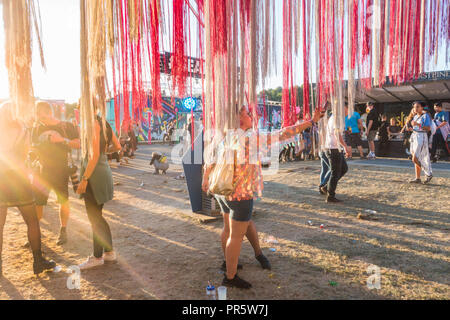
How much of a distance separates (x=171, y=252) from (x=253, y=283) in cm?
120

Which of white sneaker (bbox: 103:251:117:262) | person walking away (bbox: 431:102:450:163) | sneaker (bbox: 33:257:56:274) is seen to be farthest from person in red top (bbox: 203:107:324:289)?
person walking away (bbox: 431:102:450:163)

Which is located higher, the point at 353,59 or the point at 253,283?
the point at 353,59

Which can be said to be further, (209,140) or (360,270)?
(360,270)

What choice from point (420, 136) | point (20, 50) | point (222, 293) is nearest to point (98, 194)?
point (222, 293)

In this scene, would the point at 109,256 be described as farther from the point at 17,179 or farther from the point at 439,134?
the point at 439,134

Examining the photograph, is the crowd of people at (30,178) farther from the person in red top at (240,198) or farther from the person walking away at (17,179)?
the person in red top at (240,198)

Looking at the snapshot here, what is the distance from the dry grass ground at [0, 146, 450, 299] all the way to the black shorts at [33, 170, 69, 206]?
0.65 metres

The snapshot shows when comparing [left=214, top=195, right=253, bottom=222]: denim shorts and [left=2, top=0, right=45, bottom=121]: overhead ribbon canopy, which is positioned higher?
[left=2, top=0, right=45, bottom=121]: overhead ribbon canopy

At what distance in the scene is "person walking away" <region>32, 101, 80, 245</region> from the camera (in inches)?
136

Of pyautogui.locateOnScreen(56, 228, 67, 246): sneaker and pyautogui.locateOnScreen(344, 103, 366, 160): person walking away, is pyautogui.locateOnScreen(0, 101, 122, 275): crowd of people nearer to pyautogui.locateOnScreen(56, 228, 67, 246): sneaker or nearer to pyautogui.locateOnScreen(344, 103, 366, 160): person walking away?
pyautogui.locateOnScreen(56, 228, 67, 246): sneaker

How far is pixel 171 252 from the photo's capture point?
3561 mm

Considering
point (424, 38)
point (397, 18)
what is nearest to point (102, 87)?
point (397, 18)

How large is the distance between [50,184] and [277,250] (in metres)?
2.92
